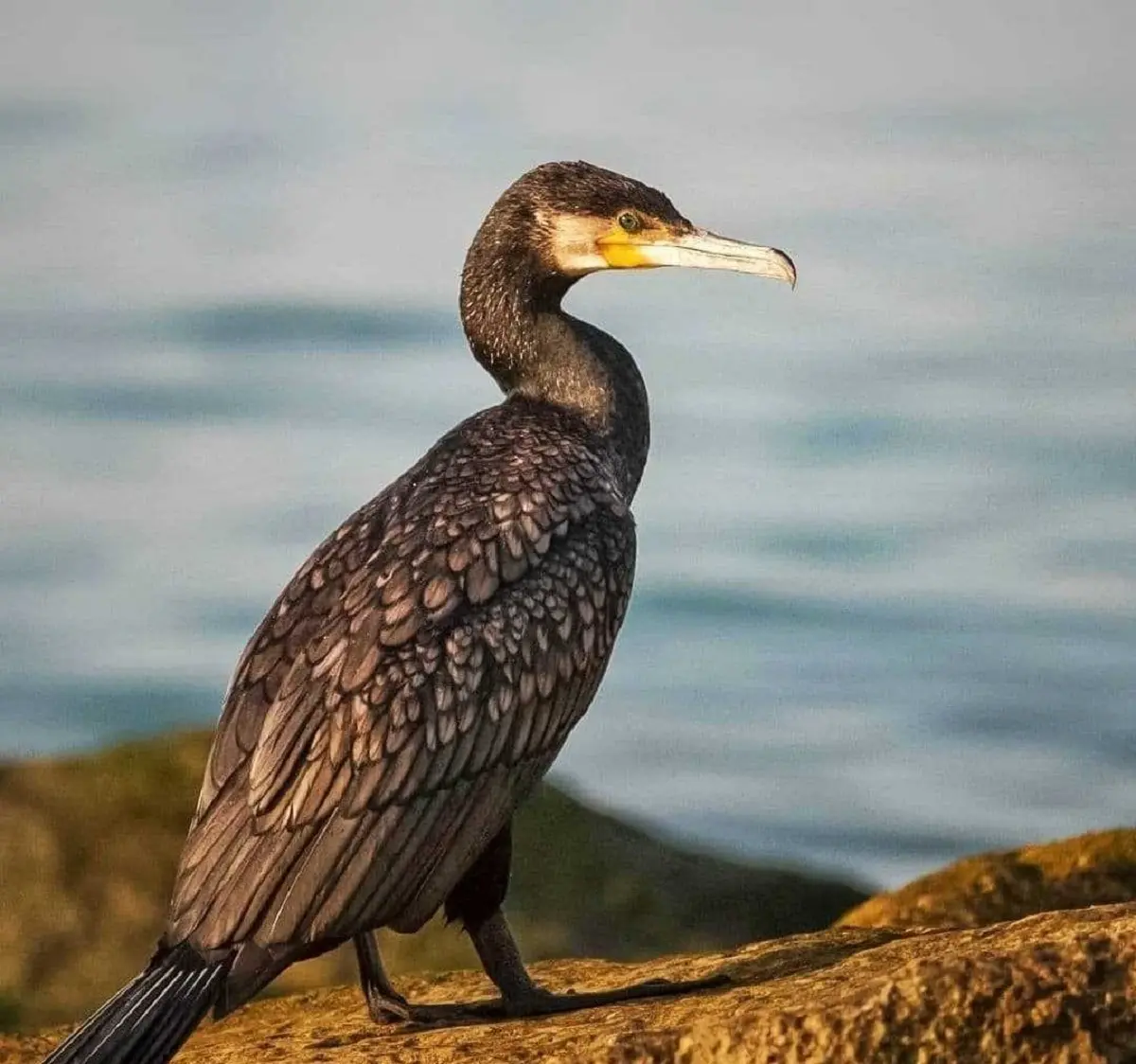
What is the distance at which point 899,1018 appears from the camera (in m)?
5.26

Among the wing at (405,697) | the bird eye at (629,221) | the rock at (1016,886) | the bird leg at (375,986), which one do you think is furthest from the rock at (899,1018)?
the bird eye at (629,221)

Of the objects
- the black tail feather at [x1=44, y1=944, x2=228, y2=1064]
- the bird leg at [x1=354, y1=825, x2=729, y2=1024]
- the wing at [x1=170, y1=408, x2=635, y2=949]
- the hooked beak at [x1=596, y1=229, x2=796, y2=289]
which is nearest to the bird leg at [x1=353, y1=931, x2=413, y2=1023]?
the bird leg at [x1=354, y1=825, x2=729, y2=1024]

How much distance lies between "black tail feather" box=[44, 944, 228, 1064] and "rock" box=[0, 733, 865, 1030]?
2.29 metres

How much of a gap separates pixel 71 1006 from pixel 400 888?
8.06ft

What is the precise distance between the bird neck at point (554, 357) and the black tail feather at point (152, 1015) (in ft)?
7.63

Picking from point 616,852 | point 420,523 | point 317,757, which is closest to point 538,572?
point 420,523

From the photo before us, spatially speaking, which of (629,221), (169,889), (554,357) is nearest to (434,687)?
(554,357)

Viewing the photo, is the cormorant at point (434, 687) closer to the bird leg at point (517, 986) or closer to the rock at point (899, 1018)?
the bird leg at point (517, 986)

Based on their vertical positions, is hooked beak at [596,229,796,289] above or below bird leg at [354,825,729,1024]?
above

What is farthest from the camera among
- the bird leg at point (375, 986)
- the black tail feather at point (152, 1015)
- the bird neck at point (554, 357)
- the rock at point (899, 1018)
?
the bird neck at point (554, 357)

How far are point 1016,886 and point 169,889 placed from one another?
10.4 ft

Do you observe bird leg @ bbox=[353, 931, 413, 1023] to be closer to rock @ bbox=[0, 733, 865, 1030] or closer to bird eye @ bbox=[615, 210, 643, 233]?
rock @ bbox=[0, 733, 865, 1030]

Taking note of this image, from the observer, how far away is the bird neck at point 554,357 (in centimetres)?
743

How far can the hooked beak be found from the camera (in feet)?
24.6
